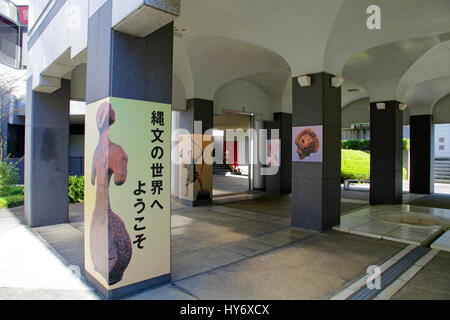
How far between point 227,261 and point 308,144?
318 centimetres

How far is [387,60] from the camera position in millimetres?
8680

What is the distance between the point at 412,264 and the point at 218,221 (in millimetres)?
3994

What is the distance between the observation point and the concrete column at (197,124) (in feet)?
30.5

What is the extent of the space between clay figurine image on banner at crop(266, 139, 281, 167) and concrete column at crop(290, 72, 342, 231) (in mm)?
5706

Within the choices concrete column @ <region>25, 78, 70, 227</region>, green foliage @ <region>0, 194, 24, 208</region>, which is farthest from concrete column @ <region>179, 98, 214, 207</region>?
green foliage @ <region>0, 194, 24, 208</region>

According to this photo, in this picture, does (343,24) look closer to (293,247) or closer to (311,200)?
(311,200)

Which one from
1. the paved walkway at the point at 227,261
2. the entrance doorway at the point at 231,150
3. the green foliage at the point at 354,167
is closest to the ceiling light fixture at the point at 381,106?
the paved walkway at the point at 227,261

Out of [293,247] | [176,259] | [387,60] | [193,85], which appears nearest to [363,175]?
[387,60]

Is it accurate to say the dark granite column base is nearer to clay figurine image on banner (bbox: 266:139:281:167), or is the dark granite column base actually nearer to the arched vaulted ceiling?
the arched vaulted ceiling

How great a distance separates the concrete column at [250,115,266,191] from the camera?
41.6 feet

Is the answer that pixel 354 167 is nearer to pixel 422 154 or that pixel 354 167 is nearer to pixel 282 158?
pixel 422 154

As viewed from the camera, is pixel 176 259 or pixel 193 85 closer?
pixel 176 259

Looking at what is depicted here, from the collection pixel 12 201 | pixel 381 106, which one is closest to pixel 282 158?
pixel 381 106

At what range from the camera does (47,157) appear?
21.6 ft
